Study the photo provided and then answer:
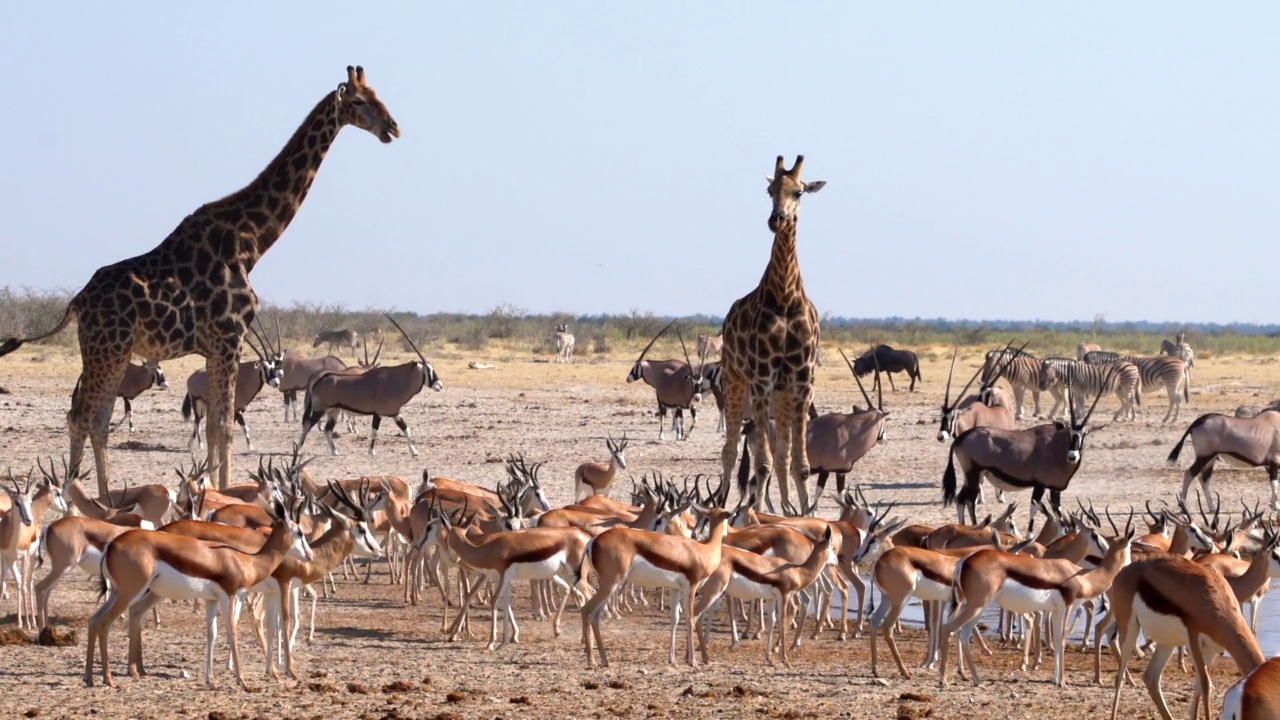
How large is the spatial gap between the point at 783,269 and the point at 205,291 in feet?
15.1

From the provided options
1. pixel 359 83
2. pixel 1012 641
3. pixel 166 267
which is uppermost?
pixel 359 83

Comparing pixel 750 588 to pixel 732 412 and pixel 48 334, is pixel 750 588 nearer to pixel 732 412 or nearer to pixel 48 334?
pixel 732 412

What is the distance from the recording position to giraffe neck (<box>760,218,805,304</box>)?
14.3 meters

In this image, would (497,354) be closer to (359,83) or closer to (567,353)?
(567,353)

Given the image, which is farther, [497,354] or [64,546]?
[497,354]

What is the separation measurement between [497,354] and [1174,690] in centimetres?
4138

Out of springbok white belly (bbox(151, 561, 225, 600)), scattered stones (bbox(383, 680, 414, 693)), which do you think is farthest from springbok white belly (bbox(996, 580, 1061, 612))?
springbok white belly (bbox(151, 561, 225, 600))

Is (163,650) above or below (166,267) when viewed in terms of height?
below

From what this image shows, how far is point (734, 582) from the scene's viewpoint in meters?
10.9

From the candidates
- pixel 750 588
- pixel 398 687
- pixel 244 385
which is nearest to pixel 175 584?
pixel 398 687

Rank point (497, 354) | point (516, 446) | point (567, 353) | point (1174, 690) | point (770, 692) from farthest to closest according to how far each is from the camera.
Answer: point (497, 354) → point (567, 353) → point (516, 446) → point (1174, 690) → point (770, 692)

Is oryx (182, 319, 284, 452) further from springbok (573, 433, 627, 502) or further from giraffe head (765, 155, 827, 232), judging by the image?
giraffe head (765, 155, 827, 232)

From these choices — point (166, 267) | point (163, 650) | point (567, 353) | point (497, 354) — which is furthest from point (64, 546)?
point (497, 354)

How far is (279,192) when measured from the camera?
46.5 ft
